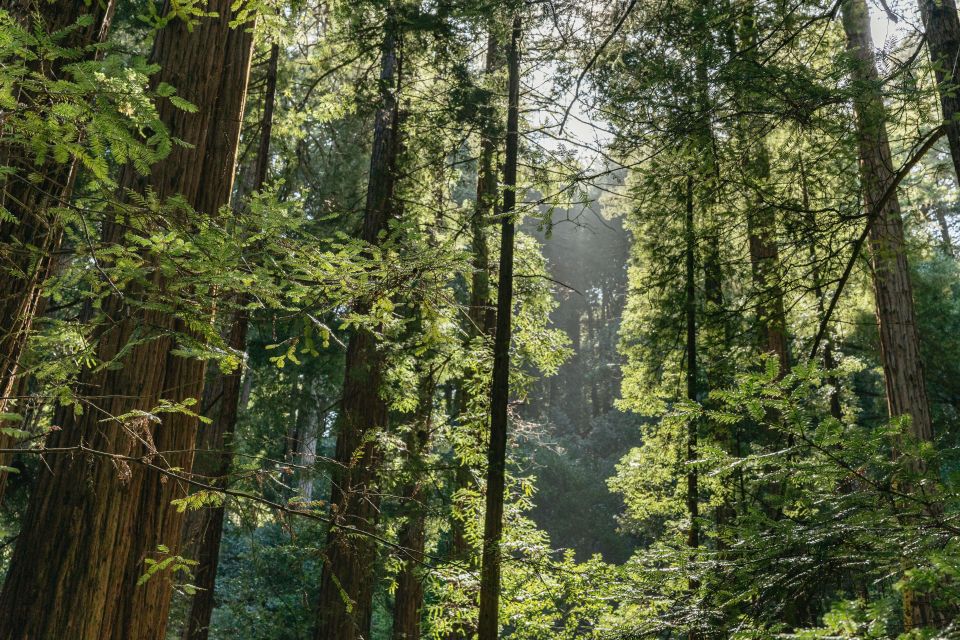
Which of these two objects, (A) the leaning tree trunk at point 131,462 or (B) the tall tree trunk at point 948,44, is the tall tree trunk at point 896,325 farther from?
(A) the leaning tree trunk at point 131,462

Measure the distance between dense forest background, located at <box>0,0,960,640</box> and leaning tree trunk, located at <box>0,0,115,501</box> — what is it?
14 millimetres

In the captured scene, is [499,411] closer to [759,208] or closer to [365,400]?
[365,400]

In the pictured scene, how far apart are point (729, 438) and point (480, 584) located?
201 inches

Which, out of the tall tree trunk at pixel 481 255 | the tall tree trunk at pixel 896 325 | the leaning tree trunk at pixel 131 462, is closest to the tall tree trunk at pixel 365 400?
the tall tree trunk at pixel 481 255

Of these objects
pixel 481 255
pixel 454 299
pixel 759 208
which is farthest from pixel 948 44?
pixel 481 255

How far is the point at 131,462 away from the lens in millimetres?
3572

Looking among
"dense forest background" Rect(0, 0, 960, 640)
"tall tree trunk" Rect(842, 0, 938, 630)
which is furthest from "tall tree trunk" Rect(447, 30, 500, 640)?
"tall tree trunk" Rect(842, 0, 938, 630)

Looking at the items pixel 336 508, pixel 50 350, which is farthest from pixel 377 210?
pixel 336 508

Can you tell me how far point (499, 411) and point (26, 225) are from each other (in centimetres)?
426

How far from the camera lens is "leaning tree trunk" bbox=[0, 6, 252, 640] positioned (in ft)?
11.3

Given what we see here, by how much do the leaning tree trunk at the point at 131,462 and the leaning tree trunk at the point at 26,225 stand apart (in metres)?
0.50

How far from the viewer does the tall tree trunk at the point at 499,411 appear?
5.61 m

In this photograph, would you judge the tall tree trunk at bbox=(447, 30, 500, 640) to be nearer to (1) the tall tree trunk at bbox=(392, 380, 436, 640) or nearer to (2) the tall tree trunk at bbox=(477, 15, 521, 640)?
(2) the tall tree trunk at bbox=(477, 15, 521, 640)

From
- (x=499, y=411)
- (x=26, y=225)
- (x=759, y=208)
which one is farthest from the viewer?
(x=499, y=411)
